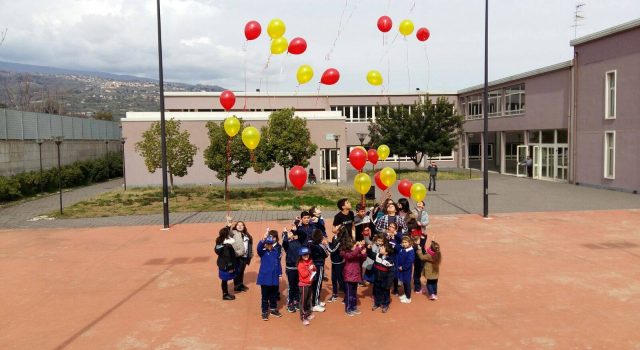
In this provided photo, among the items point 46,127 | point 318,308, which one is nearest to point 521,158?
point 318,308

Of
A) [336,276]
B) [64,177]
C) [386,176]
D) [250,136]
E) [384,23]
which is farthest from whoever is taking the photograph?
[64,177]

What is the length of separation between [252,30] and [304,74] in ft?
7.40

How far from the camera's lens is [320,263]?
820 cm

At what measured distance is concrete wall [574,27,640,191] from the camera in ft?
79.0

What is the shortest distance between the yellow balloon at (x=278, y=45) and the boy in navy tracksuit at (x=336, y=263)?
30.4ft

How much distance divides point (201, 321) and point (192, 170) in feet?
84.5

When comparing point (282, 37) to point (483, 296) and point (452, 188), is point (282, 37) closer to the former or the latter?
point (483, 296)

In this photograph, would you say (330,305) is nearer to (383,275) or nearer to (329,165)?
(383,275)

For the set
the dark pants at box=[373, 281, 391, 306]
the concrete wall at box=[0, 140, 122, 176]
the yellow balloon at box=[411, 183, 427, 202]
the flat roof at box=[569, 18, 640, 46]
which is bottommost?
the dark pants at box=[373, 281, 391, 306]

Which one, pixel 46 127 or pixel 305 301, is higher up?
pixel 46 127

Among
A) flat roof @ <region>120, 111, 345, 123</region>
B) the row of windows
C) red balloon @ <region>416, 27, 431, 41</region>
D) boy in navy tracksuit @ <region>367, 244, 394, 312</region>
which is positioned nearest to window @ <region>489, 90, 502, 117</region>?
the row of windows

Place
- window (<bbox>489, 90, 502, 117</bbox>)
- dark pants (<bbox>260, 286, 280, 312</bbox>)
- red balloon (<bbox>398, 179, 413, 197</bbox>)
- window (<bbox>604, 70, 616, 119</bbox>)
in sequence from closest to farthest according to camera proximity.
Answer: dark pants (<bbox>260, 286, 280, 312</bbox>), red balloon (<bbox>398, 179, 413, 197</bbox>), window (<bbox>604, 70, 616, 119</bbox>), window (<bbox>489, 90, 502, 117</bbox>)

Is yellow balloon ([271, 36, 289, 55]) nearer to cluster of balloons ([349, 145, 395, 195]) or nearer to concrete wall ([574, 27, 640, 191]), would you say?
cluster of balloons ([349, 145, 395, 195])

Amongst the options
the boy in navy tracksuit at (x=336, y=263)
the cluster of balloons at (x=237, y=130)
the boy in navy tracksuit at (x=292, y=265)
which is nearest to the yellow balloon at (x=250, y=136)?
the cluster of balloons at (x=237, y=130)
